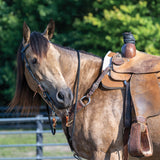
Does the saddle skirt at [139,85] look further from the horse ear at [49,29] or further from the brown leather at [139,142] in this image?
the horse ear at [49,29]

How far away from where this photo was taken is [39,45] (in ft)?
9.38

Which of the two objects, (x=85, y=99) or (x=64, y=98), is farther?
(x=85, y=99)

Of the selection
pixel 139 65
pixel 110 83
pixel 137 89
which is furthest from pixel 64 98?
pixel 139 65

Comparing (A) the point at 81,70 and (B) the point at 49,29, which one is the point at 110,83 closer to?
(A) the point at 81,70

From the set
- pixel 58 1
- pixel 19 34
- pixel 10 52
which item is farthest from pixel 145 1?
pixel 10 52

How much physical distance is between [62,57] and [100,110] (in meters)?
0.70

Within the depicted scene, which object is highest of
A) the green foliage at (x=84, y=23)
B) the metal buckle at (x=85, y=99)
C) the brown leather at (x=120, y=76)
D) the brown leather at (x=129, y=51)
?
the green foliage at (x=84, y=23)

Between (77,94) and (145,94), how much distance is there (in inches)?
27.6

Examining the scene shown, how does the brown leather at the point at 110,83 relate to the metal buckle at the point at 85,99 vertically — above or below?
above

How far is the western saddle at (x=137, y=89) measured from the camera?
8.97 feet

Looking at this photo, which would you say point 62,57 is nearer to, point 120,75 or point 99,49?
point 120,75

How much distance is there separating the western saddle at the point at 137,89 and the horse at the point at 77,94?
87 mm

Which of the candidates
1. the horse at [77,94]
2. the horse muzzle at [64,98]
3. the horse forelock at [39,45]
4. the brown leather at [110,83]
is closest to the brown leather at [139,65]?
the brown leather at [110,83]

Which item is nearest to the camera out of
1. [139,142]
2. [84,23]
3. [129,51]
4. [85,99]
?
[139,142]
